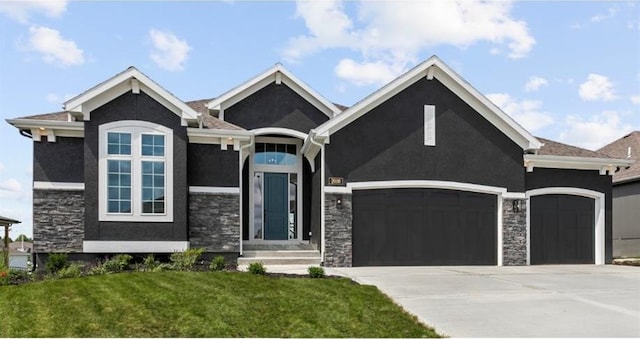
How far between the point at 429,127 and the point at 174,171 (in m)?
7.20

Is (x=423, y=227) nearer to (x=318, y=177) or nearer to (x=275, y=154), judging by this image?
(x=318, y=177)

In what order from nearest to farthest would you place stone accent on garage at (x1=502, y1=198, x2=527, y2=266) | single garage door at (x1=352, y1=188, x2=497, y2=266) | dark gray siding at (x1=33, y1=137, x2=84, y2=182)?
dark gray siding at (x1=33, y1=137, x2=84, y2=182), single garage door at (x1=352, y1=188, x2=497, y2=266), stone accent on garage at (x1=502, y1=198, x2=527, y2=266)

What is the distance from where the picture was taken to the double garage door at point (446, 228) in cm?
1323

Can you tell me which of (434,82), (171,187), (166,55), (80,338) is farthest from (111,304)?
(434,82)

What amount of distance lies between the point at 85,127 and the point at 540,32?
1190cm

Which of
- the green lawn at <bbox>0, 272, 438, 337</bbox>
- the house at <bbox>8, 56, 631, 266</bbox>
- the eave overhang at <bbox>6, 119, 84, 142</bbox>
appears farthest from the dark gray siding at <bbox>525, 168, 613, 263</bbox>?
the eave overhang at <bbox>6, 119, 84, 142</bbox>

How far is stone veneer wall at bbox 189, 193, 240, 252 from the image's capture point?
12664mm

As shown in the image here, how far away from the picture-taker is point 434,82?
543 inches

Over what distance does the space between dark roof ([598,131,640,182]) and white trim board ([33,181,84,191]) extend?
19756 millimetres

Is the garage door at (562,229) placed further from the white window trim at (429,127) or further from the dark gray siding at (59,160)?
the dark gray siding at (59,160)

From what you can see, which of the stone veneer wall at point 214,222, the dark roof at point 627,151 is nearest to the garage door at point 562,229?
the dark roof at point 627,151

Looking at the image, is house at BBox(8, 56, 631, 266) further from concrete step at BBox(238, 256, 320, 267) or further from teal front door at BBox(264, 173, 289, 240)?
concrete step at BBox(238, 256, 320, 267)

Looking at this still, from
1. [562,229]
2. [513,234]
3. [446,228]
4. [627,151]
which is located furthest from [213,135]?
[627,151]

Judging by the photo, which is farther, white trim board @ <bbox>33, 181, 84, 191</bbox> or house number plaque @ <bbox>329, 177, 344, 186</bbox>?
house number plaque @ <bbox>329, 177, 344, 186</bbox>
